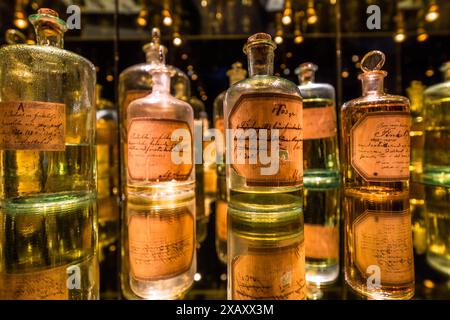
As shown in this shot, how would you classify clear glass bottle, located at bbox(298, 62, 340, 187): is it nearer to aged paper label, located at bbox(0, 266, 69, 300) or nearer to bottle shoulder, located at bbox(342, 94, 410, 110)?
bottle shoulder, located at bbox(342, 94, 410, 110)

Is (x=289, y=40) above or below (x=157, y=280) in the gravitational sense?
above

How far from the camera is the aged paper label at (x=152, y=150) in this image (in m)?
0.54

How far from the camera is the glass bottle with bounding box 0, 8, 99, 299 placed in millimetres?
386

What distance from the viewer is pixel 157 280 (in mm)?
282

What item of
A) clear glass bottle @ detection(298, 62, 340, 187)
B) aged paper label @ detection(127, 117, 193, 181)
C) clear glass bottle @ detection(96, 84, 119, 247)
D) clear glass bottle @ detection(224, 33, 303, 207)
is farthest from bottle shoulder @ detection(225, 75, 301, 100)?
clear glass bottle @ detection(96, 84, 119, 247)

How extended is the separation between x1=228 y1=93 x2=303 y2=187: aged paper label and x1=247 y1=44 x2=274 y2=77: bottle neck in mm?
91

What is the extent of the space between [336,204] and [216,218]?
8.9 inches

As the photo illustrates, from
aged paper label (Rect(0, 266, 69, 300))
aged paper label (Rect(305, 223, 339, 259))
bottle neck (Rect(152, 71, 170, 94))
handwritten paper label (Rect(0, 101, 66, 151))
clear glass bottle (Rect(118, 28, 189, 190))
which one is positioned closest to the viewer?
aged paper label (Rect(0, 266, 69, 300))

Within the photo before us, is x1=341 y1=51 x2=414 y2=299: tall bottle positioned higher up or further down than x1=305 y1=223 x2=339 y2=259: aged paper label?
higher up

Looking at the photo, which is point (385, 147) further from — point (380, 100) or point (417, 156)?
point (417, 156)

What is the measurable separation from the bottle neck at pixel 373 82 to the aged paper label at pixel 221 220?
356mm

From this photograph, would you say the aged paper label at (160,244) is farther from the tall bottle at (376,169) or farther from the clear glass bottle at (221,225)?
the tall bottle at (376,169)
